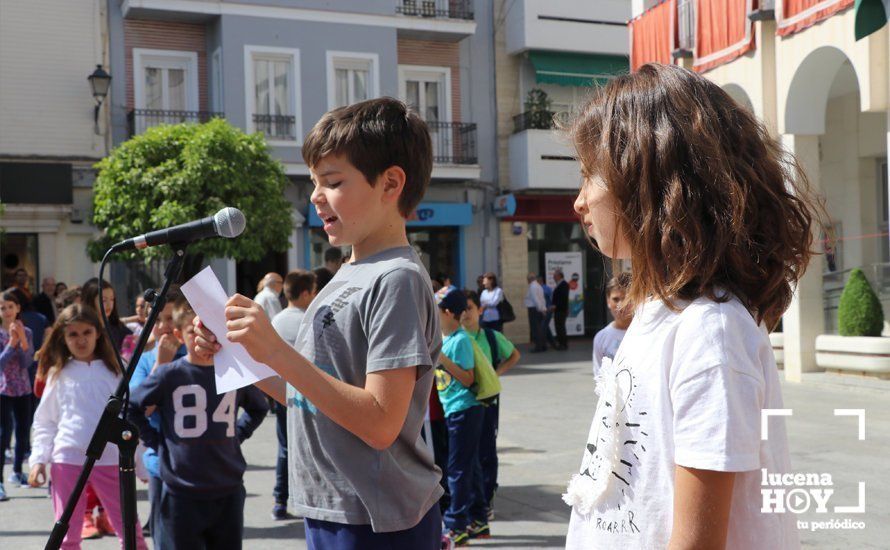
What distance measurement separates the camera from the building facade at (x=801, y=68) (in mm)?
11781

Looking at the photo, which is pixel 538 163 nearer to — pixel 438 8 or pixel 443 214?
pixel 443 214

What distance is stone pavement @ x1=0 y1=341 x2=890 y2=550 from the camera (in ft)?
20.8

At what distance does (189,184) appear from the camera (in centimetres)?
1634

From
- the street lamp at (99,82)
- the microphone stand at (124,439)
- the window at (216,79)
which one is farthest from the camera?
the window at (216,79)

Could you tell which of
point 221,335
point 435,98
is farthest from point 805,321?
point 435,98

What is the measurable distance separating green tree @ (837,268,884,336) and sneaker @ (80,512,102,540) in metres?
10.2

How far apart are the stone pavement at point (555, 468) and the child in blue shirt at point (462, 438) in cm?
21

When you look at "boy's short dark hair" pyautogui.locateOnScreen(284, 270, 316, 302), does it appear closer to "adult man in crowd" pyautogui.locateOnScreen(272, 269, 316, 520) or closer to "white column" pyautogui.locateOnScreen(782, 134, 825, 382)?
"adult man in crowd" pyautogui.locateOnScreen(272, 269, 316, 520)

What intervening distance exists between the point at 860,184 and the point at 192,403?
16310 mm

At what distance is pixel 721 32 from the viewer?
47.9ft

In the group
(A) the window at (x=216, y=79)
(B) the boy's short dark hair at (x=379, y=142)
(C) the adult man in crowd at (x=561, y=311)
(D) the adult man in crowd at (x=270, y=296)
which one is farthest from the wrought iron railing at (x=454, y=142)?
(B) the boy's short dark hair at (x=379, y=142)

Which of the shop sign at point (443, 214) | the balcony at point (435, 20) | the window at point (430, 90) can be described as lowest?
the shop sign at point (443, 214)

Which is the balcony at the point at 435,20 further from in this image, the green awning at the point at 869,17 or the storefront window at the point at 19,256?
the green awning at the point at 869,17

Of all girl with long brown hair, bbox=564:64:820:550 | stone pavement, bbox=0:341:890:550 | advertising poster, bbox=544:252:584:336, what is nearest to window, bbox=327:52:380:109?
advertising poster, bbox=544:252:584:336
